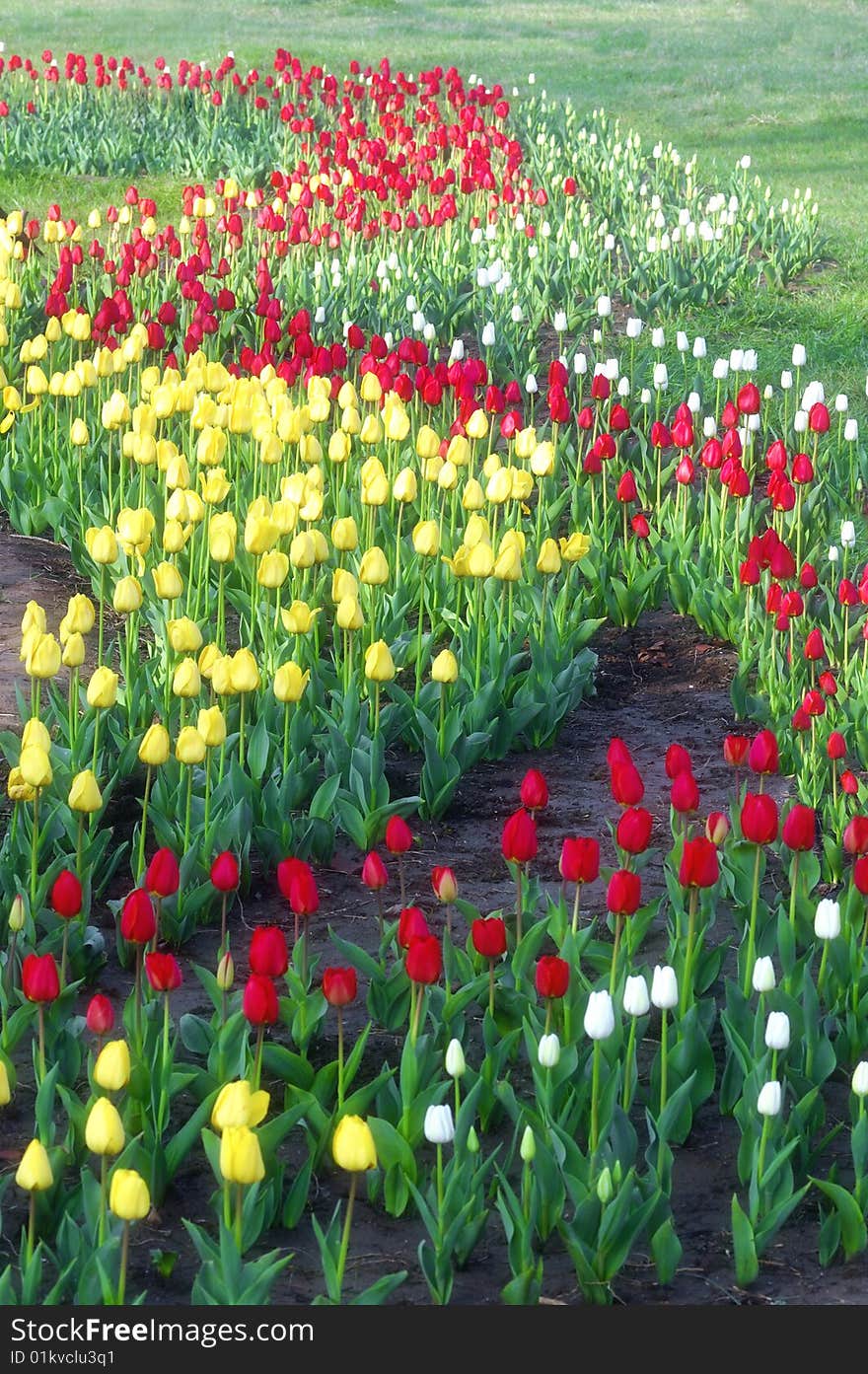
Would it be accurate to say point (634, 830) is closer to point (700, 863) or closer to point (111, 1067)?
point (700, 863)

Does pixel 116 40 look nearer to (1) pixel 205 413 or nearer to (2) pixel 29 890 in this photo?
(1) pixel 205 413

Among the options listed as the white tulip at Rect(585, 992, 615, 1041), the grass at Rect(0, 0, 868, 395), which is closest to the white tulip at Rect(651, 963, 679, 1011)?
the white tulip at Rect(585, 992, 615, 1041)

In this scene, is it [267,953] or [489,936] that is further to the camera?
[489,936]

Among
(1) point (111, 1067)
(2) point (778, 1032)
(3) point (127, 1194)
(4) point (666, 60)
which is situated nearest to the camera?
(3) point (127, 1194)

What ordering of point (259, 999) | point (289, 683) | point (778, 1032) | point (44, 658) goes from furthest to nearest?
point (289, 683) < point (44, 658) < point (778, 1032) < point (259, 999)

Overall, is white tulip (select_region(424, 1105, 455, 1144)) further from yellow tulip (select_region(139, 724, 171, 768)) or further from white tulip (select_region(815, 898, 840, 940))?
yellow tulip (select_region(139, 724, 171, 768))

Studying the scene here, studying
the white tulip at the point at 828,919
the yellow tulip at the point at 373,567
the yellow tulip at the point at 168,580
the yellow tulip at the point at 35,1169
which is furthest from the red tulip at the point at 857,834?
the yellow tulip at the point at 168,580

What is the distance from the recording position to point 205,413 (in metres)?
5.41

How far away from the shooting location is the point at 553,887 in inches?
170

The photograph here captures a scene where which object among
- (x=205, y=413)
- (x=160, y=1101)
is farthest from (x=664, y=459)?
(x=160, y=1101)

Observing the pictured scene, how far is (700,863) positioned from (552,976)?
0.39 m

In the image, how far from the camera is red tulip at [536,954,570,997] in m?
2.96

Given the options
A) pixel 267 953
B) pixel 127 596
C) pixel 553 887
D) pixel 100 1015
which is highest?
pixel 127 596

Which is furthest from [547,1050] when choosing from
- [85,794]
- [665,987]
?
[85,794]
